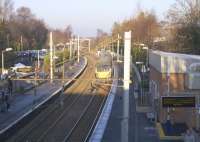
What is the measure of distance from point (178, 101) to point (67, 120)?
13.3m

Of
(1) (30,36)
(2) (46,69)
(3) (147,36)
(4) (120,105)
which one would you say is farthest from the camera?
(1) (30,36)

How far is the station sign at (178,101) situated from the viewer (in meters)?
21.5

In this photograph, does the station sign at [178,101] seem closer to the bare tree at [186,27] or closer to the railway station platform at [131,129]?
the railway station platform at [131,129]

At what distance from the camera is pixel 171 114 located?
25.8 metres

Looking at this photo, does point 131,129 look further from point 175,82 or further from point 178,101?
point 178,101

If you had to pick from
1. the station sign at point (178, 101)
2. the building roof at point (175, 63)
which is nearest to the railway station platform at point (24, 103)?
the building roof at point (175, 63)

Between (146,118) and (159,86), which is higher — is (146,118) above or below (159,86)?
below

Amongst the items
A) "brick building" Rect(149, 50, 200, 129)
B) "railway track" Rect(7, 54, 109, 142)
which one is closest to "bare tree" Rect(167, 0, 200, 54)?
"railway track" Rect(7, 54, 109, 142)

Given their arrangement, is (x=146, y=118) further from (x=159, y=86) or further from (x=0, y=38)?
(x=0, y=38)

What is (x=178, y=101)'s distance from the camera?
21.6m

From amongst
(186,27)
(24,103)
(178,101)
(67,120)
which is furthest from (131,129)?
(186,27)

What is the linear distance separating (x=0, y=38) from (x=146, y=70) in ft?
83.3

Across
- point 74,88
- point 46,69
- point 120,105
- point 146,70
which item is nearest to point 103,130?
point 120,105

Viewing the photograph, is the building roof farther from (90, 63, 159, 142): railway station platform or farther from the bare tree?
the bare tree
